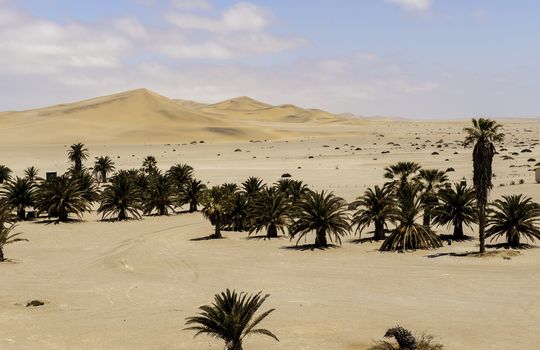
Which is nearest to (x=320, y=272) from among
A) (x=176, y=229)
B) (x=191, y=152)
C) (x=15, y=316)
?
(x=15, y=316)

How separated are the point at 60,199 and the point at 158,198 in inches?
247

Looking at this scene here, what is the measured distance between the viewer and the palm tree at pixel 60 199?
35.8 meters

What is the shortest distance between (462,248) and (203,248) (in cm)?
1128

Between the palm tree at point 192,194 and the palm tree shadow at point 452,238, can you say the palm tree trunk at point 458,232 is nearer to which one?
the palm tree shadow at point 452,238

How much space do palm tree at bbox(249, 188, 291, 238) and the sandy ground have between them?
110cm

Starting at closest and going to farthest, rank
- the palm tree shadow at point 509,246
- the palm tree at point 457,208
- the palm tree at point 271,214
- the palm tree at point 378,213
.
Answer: the palm tree shadow at point 509,246 → the palm tree at point 457,208 → the palm tree at point 378,213 → the palm tree at point 271,214

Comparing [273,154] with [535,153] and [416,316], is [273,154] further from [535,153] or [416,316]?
[416,316]

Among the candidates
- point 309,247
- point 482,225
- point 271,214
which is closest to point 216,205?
point 271,214

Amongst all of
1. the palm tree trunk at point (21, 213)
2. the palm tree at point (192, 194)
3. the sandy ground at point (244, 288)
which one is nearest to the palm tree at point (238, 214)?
the sandy ground at point (244, 288)

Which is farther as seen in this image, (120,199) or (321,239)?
(120,199)

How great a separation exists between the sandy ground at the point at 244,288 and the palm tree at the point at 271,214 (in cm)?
110

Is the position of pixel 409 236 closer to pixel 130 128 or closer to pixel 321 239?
pixel 321 239

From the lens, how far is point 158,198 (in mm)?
39375

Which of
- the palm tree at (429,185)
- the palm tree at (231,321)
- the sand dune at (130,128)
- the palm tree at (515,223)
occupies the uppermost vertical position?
the sand dune at (130,128)
